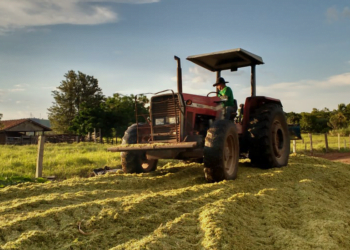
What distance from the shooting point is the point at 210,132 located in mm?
5469

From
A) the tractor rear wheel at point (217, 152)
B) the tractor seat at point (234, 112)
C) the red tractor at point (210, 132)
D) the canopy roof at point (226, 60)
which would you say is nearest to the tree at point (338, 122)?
the red tractor at point (210, 132)

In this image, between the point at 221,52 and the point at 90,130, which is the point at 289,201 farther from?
the point at 90,130

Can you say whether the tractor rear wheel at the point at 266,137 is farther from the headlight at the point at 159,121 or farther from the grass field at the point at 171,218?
the headlight at the point at 159,121

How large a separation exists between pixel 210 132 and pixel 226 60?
2563 millimetres

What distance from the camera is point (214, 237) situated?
2918 millimetres

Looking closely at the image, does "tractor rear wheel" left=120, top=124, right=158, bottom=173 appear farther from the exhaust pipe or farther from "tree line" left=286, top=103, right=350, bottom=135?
"tree line" left=286, top=103, right=350, bottom=135

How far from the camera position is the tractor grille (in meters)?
6.01

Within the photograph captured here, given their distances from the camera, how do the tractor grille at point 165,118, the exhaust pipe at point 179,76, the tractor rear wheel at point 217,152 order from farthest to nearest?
the exhaust pipe at point 179,76 → the tractor grille at point 165,118 → the tractor rear wheel at point 217,152

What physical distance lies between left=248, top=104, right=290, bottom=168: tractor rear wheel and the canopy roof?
102cm

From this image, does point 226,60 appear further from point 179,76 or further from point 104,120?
point 104,120

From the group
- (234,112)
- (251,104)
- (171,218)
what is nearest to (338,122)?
(251,104)

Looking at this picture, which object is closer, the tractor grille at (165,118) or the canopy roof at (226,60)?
the tractor grille at (165,118)

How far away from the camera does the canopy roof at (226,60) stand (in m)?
6.89

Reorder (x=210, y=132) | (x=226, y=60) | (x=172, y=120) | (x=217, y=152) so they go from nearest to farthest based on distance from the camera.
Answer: (x=217, y=152) < (x=210, y=132) < (x=172, y=120) < (x=226, y=60)
